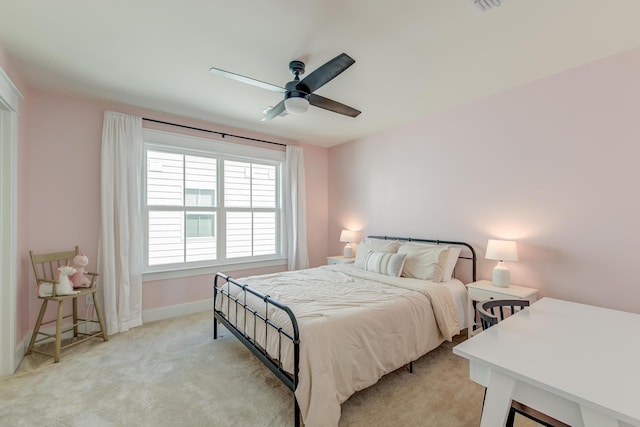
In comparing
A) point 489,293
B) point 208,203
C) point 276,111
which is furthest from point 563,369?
point 208,203

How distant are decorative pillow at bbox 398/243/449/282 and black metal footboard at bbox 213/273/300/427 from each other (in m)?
1.75

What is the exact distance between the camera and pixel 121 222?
10.9ft

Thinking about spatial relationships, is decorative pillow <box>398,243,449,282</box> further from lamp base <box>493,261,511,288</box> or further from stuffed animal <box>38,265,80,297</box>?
stuffed animal <box>38,265,80,297</box>

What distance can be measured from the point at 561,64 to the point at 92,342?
535 cm

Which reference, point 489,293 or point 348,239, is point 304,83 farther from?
point 348,239

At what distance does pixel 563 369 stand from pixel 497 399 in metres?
0.27

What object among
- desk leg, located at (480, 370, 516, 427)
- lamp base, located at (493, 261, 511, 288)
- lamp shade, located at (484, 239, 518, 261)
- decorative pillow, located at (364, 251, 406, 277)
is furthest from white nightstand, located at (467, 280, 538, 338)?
desk leg, located at (480, 370, 516, 427)

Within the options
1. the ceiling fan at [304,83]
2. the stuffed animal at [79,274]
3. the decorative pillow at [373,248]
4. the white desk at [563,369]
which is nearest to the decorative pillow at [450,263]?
the decorative pillow at [373,248]

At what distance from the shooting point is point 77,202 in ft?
10.6

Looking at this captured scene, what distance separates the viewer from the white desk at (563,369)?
36.1 inches

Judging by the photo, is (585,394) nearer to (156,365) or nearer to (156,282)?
(156,365)

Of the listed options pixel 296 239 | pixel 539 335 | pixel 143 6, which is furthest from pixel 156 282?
pixel 539 335

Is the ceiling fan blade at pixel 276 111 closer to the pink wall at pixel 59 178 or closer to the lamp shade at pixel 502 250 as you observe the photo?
the pink wall at pixel 59 178

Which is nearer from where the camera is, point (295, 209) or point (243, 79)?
point (243, 79)
